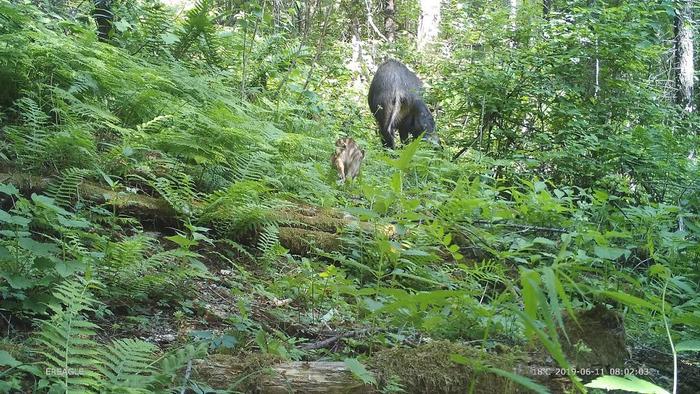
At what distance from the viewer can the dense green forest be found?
2.19 m

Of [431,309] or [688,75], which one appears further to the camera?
[688,75]

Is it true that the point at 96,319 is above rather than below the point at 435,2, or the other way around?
below

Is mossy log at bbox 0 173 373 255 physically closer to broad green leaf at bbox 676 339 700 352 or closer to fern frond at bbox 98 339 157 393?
fern frond at bbox 98 339 157 393

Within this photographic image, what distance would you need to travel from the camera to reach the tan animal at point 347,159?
598cm

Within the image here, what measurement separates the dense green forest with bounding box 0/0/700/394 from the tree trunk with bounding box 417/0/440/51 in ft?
17.6

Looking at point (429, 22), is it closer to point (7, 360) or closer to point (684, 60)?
point (684, 60)

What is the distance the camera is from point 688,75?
10.9 m

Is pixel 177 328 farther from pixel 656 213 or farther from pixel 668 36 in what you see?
pixel 668 36

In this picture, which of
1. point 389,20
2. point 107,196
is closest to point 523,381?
point 107,196

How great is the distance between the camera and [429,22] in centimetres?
→ 1522

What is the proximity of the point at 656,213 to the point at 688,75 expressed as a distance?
25.6 feet

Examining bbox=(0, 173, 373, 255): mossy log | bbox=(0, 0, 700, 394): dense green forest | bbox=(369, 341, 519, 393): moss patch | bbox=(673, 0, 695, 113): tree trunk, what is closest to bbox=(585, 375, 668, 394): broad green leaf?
bbox=(0, 0, 700, 394): dense green forest

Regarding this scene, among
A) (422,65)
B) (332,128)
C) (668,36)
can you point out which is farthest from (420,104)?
(668,36)

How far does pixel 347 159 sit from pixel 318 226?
1650 mm
